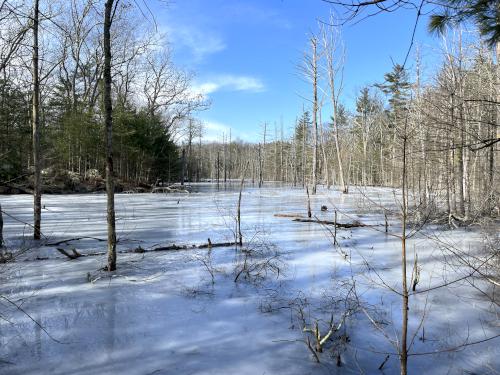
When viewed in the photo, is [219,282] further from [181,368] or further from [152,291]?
[181,368]

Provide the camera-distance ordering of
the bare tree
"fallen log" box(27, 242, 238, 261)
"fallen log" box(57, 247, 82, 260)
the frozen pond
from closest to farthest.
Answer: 1. the frozen pond
2. the bare tree
3. "fallen log" box(57, 247, 82, 260)
4. "fallen log" box(27, 242, 238, 261)

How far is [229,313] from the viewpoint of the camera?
13.5ft

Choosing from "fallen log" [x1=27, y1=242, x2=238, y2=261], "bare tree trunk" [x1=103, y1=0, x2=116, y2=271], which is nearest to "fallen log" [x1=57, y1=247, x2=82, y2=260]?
"fallen log" [x1=27, y1=242, x2=238, y2=261]

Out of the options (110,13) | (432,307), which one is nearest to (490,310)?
(432,307)

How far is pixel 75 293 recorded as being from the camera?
Answer: 462 centimetres

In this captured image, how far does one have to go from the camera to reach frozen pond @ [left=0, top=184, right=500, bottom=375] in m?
3.07

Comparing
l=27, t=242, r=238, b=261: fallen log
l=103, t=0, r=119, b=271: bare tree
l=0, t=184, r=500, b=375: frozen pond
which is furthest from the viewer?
l=27, t=242, r=238, b=261: fallen log

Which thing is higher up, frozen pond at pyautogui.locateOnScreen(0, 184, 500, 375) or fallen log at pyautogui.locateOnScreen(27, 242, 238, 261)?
fallen log at pyautogui.locateOnScreen(27, 242, 238, 261)

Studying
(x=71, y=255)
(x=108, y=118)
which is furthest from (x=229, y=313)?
(x=71, y=255)

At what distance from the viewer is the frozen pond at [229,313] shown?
10.1 ft

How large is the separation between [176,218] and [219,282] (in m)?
7.44

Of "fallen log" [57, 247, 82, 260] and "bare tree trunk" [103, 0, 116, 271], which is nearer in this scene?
"bare tree trunk" [103, 0, 116, 271]

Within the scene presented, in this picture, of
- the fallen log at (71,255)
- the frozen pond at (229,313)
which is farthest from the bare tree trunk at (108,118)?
the fallen log at (71,255)

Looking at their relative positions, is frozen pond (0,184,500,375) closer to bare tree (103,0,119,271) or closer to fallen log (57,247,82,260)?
fallen log (57,247,82,260)
